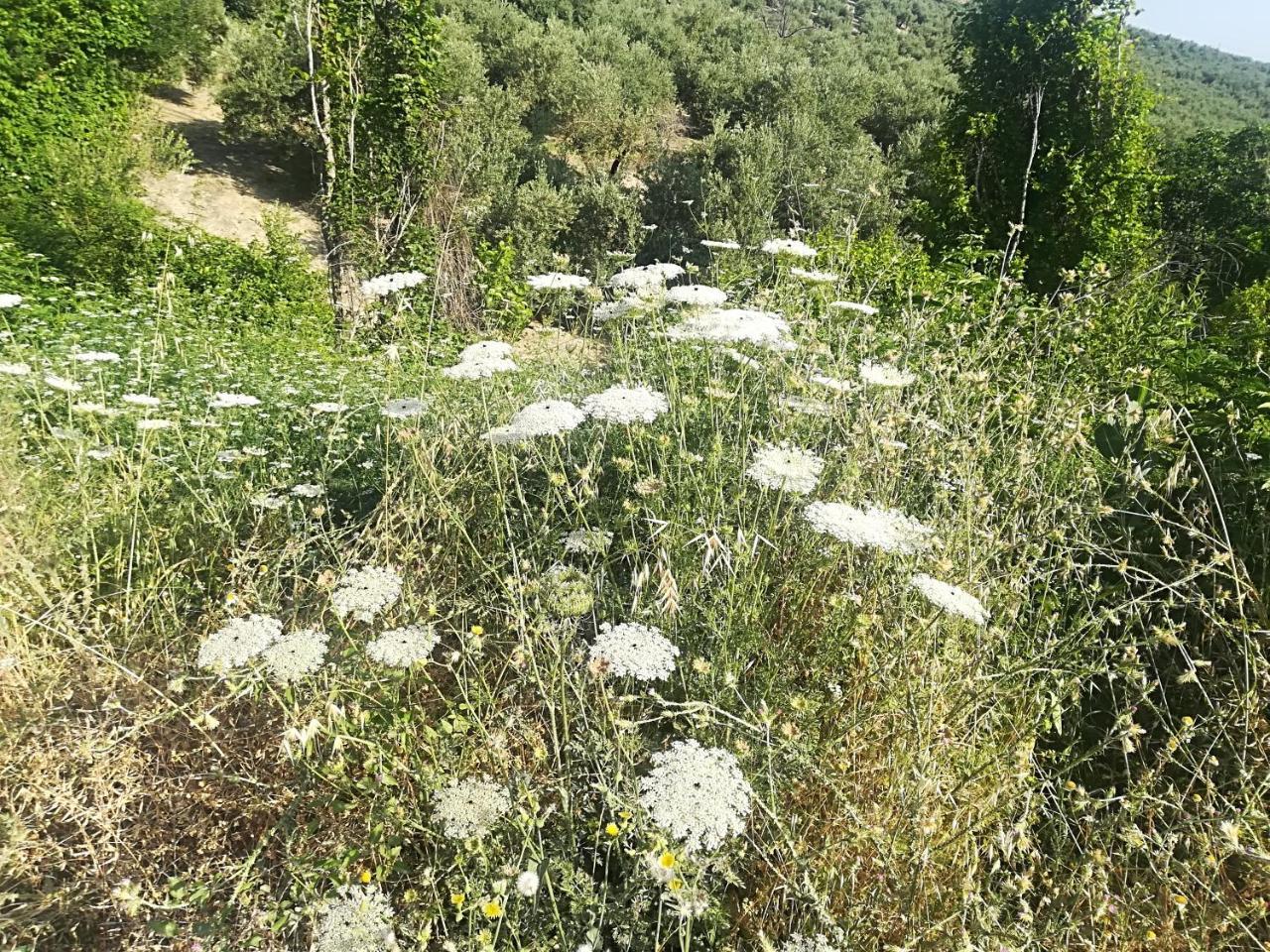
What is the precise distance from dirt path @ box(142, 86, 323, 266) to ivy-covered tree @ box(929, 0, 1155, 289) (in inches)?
373

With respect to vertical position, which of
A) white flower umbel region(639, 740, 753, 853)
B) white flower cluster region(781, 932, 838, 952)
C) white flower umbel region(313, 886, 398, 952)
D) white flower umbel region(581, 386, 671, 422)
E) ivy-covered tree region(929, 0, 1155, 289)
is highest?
ivy-covered tree region(929, 0, 1155, 289)

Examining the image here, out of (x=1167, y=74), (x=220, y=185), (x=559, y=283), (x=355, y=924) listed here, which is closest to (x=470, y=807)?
(x=355, y=924)

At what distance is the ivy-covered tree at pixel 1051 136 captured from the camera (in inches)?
335

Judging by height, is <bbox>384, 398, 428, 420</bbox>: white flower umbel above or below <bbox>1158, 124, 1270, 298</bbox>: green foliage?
below

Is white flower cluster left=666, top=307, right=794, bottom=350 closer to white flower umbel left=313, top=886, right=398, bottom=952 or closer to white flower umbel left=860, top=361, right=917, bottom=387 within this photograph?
white flower umbel left=860, top=361, right=917, bottom=387

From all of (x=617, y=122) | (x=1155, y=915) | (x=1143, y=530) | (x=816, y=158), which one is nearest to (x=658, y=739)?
(x=1155, y=915)

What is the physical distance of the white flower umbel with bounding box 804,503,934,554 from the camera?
5.39 ft

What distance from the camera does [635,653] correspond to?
5.08 feet

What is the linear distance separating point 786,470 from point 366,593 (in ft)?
3.75

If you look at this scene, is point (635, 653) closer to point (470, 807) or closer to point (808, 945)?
point (470, 807)

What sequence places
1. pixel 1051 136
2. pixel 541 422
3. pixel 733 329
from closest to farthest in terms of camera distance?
pixel 541 422 < pixel 733 329 < pixel 1051 136

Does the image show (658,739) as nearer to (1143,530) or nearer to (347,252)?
(1143,530)

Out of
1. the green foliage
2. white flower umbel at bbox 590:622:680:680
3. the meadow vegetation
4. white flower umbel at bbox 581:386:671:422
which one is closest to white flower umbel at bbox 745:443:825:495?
the meadow vegetation

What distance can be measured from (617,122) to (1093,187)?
31.2ft
